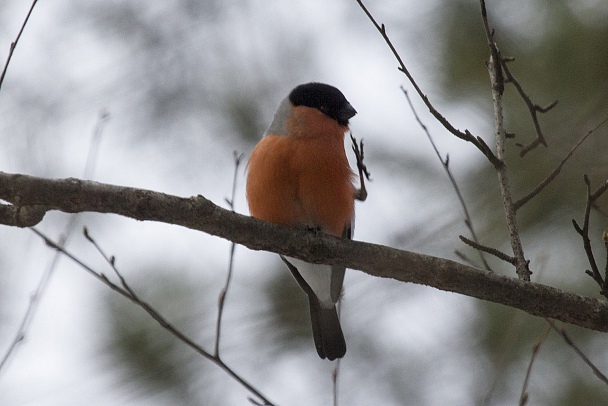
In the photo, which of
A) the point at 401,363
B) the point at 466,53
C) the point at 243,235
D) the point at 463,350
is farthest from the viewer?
the point at 401,363

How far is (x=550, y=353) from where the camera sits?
4.84 meters

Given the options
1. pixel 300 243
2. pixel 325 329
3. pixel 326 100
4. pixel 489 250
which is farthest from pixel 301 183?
pixel 489 250

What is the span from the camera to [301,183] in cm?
384

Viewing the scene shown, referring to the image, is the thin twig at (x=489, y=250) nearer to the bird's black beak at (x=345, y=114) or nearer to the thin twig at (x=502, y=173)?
the thin twig at (x=502, y=173)

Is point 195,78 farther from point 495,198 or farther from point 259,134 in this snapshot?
point 495,198

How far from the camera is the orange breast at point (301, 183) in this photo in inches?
151

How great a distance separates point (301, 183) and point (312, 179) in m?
0.06

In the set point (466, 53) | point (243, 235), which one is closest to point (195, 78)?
point (466, 53)

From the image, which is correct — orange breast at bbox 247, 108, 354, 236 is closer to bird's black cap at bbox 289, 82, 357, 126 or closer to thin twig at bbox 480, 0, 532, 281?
bird's black cap at bbox 289, 82, 357, 126

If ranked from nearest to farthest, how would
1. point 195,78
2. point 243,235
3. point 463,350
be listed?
point 243,235
point 463,350
point 195,78

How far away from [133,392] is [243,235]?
232cm

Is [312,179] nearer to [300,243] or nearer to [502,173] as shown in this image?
[300,243]

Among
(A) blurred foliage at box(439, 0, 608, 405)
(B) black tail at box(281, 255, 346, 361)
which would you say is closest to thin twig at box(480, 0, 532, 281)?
(A) blurred foliage at box(439, 0, 608, 405)

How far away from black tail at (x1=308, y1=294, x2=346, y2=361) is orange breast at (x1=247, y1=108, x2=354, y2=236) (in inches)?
26.1
